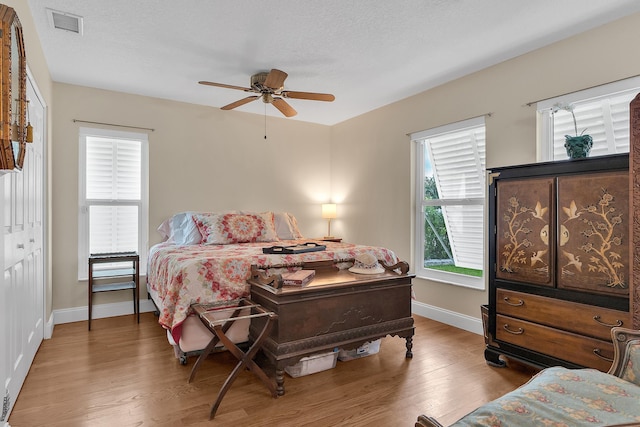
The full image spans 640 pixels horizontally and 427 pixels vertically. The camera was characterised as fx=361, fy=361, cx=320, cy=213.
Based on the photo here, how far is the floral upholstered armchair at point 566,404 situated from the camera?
Answer: 1.07 meters

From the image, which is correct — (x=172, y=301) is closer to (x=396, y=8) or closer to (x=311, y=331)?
(x=311, y=331)

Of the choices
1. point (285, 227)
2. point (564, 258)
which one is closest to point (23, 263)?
point (285, 227)

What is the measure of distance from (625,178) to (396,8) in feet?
5.68

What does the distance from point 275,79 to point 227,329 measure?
2102 millimetres

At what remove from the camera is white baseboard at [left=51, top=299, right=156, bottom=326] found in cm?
380

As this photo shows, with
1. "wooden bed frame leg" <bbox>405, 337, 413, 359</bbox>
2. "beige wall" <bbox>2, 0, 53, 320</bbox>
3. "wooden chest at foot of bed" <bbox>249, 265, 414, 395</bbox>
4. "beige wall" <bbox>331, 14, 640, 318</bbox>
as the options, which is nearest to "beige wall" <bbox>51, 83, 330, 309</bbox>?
"beige wall" <bbox>2, 0, 53, 320</bbox>

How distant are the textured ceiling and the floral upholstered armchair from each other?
2219mm

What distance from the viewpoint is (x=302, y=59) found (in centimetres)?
322

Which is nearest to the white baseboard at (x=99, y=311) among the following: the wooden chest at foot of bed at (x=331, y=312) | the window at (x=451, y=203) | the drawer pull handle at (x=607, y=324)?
the wooden chest at foot of bed at (x=331, y=312)

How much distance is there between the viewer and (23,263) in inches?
92.0

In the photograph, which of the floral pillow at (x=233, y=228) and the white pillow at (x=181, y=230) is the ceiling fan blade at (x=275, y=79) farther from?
the white pillow at (x=181, y=230)

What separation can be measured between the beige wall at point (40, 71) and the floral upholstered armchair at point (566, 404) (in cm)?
290

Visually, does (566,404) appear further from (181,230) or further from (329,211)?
(329,211)

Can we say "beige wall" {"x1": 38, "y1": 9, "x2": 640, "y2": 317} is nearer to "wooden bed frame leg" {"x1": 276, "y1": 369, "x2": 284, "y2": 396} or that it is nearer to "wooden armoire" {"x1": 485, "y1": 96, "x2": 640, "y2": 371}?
"wooden armoire" {"x1": 485, "y1": 96, "x2": 640, "y2": 371}
